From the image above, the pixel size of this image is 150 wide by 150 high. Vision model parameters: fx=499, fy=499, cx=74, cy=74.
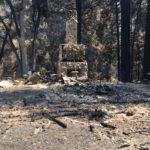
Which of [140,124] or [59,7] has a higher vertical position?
[59,7]

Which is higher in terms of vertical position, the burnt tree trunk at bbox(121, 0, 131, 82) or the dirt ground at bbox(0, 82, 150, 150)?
the burnt tree trunk at bbox(121, 0, 131, 82)

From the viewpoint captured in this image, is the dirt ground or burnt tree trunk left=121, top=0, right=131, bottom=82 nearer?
the dirt ground

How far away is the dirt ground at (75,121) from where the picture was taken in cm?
791

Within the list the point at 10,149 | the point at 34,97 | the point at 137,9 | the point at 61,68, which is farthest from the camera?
the point at 137,9

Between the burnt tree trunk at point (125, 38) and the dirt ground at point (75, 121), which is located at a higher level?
the burnt tree trunk at point (125, 38)

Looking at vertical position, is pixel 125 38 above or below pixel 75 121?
above

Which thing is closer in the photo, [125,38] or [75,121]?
[75,121]

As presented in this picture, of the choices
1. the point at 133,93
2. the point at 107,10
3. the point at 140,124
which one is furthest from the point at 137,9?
the point at 140,124

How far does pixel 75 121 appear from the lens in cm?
975

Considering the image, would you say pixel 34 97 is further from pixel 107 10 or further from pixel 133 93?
pixel 107 10

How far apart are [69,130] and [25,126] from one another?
3.08ft

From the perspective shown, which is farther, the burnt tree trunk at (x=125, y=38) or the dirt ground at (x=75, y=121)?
the burnt tree trunk at (x=125, y=38)

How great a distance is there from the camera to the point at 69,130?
8.97m

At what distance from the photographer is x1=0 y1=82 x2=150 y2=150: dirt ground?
7.91 meters
